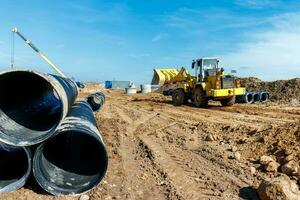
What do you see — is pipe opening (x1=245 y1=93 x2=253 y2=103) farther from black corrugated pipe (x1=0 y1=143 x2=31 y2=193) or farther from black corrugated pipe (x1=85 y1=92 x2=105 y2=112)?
black corrugated pipe (x1=0 y1=143 x2=31 y2=193)

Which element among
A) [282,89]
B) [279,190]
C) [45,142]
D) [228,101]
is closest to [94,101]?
[228,101]

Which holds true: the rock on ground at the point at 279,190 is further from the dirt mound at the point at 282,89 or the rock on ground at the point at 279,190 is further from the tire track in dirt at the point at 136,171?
the dirt mound at the point at 282,89

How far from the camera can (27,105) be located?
24.5 feet

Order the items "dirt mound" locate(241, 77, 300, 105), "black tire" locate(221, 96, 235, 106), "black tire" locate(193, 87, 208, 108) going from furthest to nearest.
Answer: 1. "dirt mound" locate(241, 77, 300, 105)
2. "black tire" locate(221, 96, 235, 106)
3. "black tire" locate(193, 87, 208, 108)

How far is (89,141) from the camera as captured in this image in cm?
705

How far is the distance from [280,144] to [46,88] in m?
4.60

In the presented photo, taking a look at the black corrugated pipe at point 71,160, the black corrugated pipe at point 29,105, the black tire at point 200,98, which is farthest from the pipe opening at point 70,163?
the black tire at point 200,98

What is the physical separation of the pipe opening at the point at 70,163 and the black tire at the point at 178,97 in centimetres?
1325

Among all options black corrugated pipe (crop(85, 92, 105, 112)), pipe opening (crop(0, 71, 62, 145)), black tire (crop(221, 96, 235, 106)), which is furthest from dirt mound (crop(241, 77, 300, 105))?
pipe opening (crop(0, 71, 62, 145))

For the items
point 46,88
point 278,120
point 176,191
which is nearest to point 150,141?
point 46,88

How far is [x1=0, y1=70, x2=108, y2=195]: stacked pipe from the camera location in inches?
217

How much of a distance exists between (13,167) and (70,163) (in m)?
0.85

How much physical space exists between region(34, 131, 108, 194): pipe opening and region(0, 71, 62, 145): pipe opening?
1.22ft

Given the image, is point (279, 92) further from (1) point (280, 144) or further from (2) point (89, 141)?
(2) point (89, 141)
